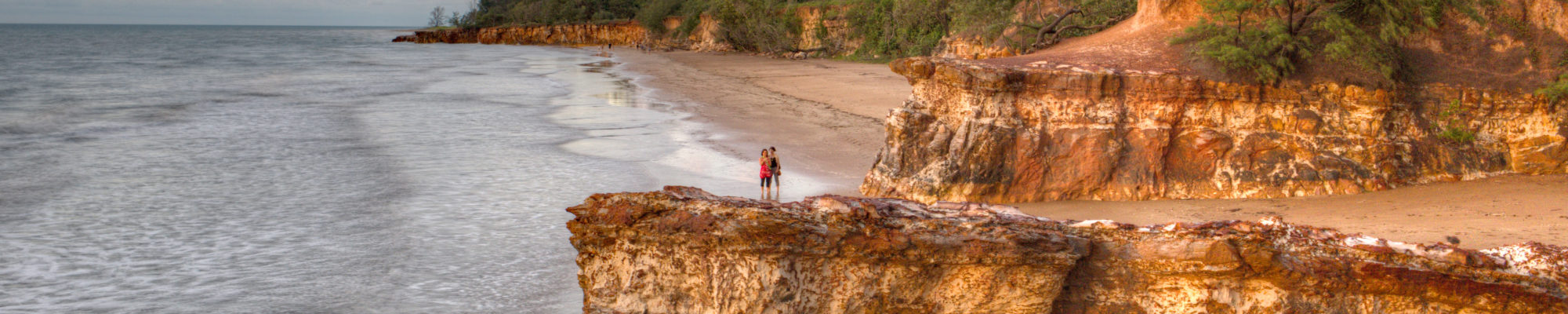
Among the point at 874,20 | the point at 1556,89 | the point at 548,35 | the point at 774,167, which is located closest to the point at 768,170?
the point at 774,167

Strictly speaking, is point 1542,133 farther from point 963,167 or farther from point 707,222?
point 707,222

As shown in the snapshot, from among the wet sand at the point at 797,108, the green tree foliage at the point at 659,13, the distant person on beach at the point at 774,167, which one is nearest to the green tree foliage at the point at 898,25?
the wet sand at the point at 797,108

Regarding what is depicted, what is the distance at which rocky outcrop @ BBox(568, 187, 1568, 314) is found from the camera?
562 centimetres

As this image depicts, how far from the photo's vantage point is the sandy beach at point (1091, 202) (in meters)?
10.4

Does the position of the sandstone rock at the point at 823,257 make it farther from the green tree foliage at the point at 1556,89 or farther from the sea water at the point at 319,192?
the green tree foliage at the point at 1556,89

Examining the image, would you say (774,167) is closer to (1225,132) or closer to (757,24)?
(1225,132)

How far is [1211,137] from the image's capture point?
1322 cm

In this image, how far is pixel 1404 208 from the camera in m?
11.7

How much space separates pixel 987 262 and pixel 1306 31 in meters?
10.2

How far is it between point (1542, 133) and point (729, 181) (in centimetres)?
1115

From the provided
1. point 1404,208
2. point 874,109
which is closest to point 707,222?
point 1404,208

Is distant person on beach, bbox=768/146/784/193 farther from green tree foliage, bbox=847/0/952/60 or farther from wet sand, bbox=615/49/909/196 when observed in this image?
green tree foliage, bbox=847/0/952/60

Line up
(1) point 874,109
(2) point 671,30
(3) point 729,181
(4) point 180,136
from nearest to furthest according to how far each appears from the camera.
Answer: (3) point 729,181 → (4) point 180,136 → (1) point 874,109 → (2) point 671,30

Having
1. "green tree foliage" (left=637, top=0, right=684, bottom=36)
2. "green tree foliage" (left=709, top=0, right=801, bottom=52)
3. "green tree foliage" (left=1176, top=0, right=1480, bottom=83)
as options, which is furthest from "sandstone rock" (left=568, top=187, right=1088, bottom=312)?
"green tree foliage" (left=637, top=0, right=684, bottom=36)
